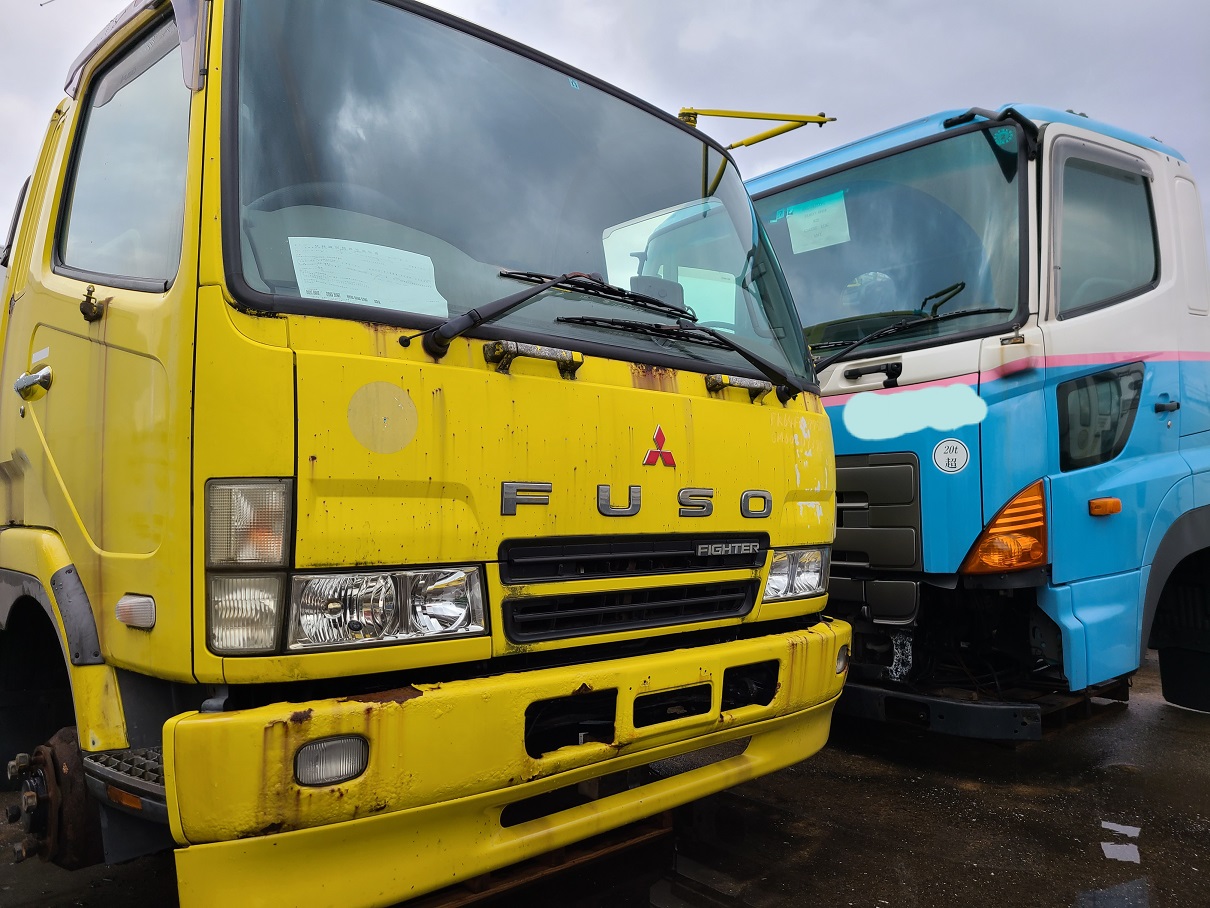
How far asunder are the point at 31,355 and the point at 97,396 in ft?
2.26

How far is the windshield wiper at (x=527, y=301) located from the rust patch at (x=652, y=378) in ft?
0.75

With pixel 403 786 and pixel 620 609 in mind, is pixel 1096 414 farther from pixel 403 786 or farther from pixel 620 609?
pixel 403 786

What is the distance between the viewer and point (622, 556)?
248 cm

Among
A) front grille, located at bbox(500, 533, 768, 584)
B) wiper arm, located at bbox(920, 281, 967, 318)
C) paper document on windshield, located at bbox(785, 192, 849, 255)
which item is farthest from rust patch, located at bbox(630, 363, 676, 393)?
paper document on windshield, located at bbox(785, 192, 849, 255)

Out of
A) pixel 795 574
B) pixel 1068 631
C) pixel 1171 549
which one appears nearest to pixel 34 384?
pixel 795 574

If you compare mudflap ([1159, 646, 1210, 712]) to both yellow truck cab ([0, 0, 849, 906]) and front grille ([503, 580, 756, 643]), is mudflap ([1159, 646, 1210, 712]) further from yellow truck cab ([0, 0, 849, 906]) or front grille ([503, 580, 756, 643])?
front grille ([503, 580, 756, 643])

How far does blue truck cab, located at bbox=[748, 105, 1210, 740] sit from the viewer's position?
373cm

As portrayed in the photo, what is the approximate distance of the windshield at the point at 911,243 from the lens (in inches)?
156

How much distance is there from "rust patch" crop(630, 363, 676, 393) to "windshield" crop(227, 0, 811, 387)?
4 cm

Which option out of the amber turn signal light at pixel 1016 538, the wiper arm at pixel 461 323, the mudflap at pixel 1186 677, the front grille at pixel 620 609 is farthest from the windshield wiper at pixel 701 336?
the mudflap at pixel 1186 677

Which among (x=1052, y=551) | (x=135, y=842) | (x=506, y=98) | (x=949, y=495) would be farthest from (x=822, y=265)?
(x=135, y=842)

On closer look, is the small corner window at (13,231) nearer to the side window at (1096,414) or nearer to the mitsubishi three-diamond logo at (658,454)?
the mitsubishi three-diamond logo at (658,454)

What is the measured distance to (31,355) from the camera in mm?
2838

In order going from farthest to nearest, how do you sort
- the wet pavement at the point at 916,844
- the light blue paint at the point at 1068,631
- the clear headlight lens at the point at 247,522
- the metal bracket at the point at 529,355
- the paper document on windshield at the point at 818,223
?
the paper document on windshield at the point at 818,223
the light blue paint at the point at 1068,631
the wet pavement at the point at 916,844
the metal bracket at the point at 529,355
the clear headlight lens at the point at 247,522
